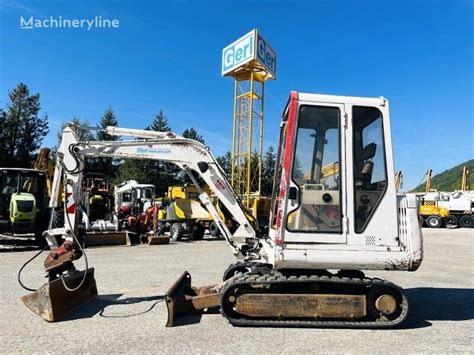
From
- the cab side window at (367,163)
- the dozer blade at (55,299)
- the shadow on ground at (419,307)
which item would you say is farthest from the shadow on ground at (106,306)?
the cab side window at (367,163)

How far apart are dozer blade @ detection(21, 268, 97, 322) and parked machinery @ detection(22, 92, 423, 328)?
2cm

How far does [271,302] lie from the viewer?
5.31 m

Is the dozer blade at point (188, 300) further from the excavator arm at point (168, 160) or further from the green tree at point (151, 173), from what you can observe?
the green tree at point (151, 173)

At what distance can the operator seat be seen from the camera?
18.2ft

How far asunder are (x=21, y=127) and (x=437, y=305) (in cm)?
4659

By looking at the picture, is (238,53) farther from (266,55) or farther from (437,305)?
(437,305)

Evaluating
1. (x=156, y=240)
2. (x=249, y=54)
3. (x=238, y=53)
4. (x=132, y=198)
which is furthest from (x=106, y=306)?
(x=238, y=53)

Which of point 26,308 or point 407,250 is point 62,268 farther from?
point 407,250

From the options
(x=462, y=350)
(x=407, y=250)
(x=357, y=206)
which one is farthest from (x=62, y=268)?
(x=462, y=350)

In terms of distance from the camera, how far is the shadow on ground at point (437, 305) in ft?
19.5

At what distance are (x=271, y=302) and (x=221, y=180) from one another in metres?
2.03

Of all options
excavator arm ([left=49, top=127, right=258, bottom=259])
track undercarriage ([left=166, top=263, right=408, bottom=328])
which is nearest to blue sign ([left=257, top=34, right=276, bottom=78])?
excavator arm ([left=49, top=127, right=258, bottom=259])

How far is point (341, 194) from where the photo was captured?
5465 mm

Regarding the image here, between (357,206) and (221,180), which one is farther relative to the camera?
(221,180)
